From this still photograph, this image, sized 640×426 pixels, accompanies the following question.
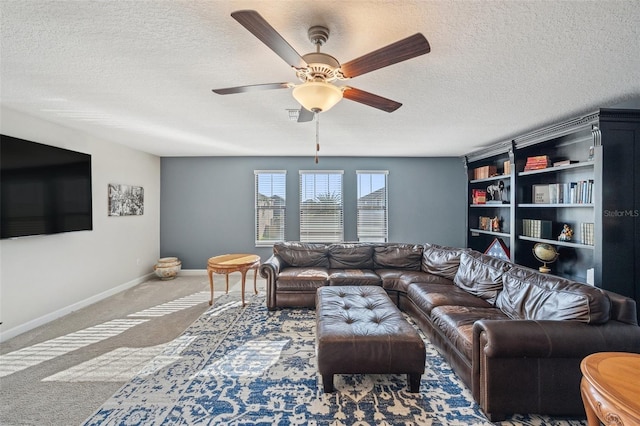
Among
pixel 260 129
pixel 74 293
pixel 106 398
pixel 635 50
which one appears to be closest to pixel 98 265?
pixel 74 293

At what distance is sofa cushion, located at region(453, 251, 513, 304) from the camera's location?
275 cm

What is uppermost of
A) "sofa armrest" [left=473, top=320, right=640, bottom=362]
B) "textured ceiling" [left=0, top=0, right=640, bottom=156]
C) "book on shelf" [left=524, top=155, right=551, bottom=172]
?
"textured ceiling" [left=0, top=0, right=640, bottom=156]

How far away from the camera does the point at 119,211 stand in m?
4.42

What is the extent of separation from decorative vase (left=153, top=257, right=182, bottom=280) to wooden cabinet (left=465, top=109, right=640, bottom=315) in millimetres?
5861

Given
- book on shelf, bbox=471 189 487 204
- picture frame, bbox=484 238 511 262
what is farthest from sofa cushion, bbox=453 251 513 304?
book on shelf, bbox=471 189 487 204

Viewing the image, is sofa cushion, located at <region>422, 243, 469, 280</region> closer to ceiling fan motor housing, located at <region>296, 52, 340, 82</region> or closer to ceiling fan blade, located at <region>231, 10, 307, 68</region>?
ceiling fan motor housing, located at <region>296, 52, 340, 82</region>

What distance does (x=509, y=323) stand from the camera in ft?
5.80

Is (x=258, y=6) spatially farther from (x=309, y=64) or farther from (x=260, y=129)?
(x=260, y=129)

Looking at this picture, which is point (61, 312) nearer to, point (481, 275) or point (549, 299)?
point (481, 275)

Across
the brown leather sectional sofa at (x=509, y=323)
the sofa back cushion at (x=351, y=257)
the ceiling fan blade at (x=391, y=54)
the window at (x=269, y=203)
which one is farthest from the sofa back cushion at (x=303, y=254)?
the ceiling fan blade at (x=391, y=54)

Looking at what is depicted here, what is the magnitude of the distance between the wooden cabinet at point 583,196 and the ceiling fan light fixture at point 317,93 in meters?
2.94

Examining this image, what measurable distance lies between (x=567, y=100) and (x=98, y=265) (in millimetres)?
6294

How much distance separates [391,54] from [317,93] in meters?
0.48

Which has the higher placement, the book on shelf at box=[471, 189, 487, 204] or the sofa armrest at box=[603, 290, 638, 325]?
the book on shelf at box=[471, 189, 487, 204]
